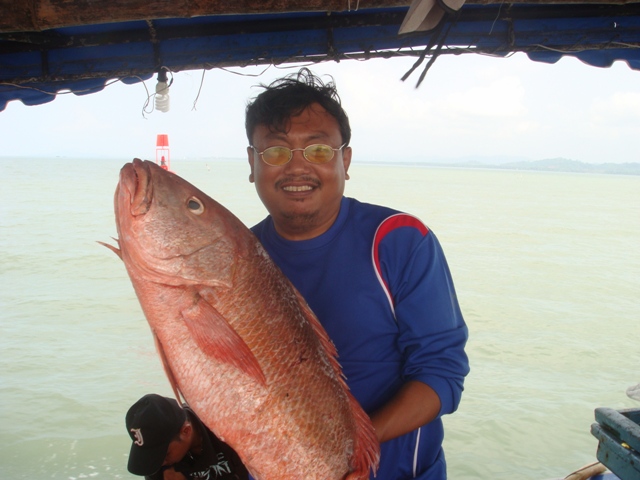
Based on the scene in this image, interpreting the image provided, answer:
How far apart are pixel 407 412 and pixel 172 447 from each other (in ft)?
6.73

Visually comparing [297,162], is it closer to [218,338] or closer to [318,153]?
[318,153]

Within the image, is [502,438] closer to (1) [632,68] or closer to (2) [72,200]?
(1) [632,68]

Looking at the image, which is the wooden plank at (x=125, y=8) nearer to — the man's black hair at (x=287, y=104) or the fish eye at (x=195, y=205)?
the man's black hair at (x=287, y=104)

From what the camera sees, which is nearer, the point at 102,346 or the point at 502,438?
the point at 502,438

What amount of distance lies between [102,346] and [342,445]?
29.4 ft

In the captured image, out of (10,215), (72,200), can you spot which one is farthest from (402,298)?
(72,200)

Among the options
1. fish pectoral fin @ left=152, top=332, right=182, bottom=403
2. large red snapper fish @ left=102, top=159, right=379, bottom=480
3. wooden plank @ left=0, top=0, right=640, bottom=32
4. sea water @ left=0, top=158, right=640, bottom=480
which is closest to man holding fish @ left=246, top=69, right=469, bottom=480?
large red snapper fish @ left=102, top=159, right=379, bottom=480

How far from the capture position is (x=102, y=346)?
952 cm

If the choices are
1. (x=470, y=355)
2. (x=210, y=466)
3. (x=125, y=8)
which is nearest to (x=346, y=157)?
(x=125, y=8)

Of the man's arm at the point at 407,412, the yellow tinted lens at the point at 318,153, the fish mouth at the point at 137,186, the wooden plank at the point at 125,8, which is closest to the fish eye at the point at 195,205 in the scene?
the fish mouth at the point at 137,186

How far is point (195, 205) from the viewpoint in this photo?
167 centimetres

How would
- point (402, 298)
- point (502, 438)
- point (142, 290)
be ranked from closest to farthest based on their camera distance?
point (142, 290)
point (402, 298)
point (502, 438)

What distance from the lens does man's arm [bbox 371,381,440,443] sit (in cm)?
175

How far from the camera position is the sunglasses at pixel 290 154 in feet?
6.60
